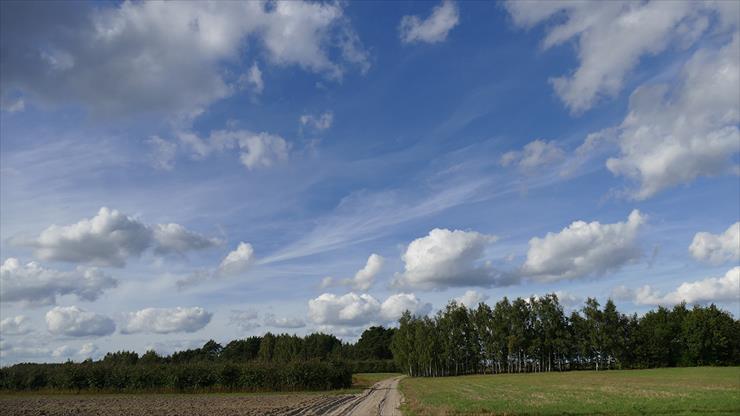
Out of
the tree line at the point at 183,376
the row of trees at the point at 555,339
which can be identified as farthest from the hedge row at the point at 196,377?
the row of trees at the point at 555,339

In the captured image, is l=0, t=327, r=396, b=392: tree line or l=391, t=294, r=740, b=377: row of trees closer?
l=0, t=327, r=396, b=392: tree line

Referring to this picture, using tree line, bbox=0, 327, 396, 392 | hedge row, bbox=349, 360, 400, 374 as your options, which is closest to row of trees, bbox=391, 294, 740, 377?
hedge row, bbox=349, 360, 400, 374

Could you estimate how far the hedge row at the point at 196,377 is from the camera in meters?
62.4

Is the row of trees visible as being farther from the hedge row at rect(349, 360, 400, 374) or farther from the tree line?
the tree line

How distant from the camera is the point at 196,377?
62344 mm

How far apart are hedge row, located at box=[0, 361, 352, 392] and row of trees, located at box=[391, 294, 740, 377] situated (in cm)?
6118

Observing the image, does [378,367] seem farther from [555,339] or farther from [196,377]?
[196,377]

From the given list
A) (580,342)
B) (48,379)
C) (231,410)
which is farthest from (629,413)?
(580,342)

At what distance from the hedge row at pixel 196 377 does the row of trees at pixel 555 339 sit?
61176 millimetres

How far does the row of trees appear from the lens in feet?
364

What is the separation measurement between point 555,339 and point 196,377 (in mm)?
81458

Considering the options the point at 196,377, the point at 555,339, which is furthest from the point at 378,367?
the point at 196,377

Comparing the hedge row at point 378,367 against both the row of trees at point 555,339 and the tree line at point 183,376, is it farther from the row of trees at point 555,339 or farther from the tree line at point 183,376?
the tree line at point 183,376

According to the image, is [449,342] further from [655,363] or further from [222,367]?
[222,367]
